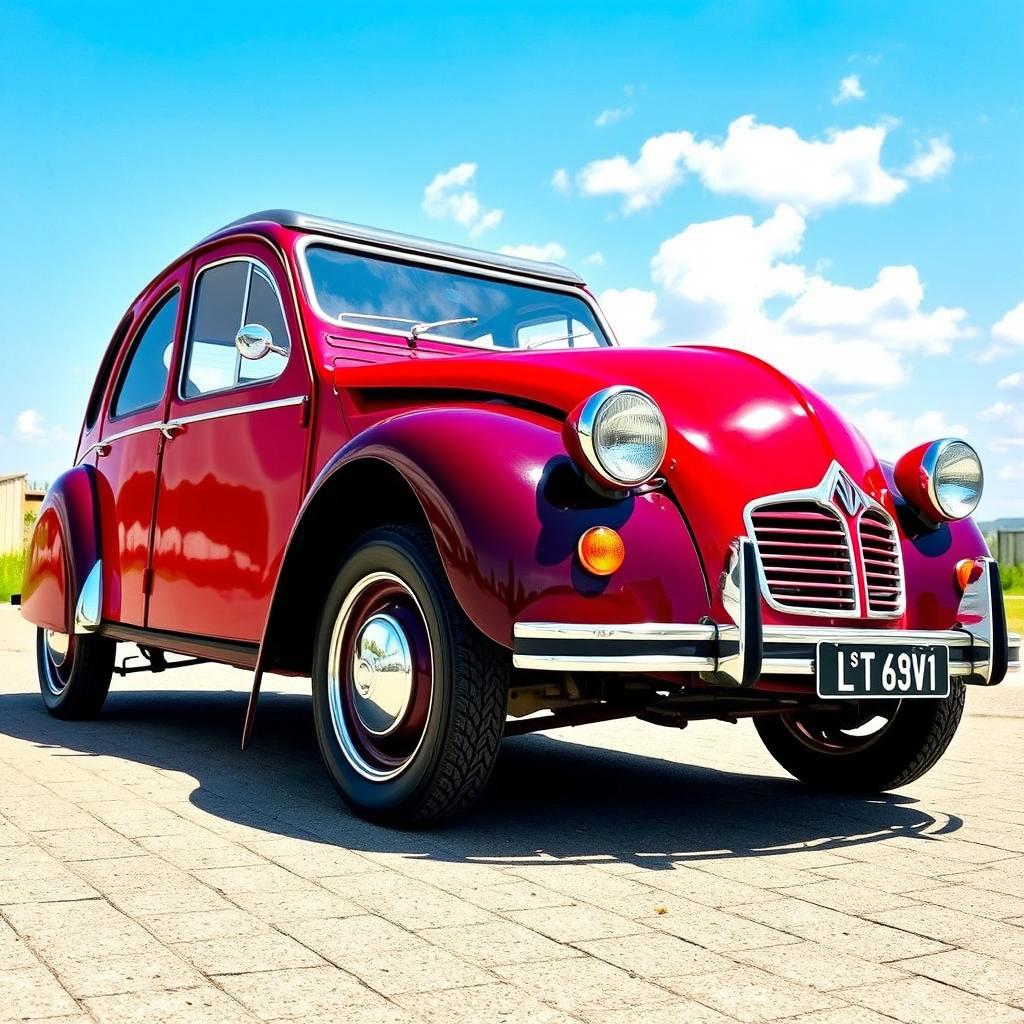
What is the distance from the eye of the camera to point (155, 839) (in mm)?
3588

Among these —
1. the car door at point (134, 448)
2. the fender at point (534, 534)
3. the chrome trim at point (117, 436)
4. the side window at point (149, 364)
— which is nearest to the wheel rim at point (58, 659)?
the car door at point (134, 448)

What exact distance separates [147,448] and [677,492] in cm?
316

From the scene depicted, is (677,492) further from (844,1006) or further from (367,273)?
(367,273)

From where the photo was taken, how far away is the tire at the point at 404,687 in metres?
3.52

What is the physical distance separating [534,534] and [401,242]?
2427mm

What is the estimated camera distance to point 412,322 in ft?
17.0

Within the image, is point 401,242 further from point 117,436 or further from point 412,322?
point 117,436

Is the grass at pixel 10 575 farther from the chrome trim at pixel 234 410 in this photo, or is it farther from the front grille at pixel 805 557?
the front grille at pixel 805 557

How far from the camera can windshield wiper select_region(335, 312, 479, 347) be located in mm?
5008

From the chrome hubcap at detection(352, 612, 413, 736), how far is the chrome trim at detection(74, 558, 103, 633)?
2.45 metres

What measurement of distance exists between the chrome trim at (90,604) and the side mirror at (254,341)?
6.33ft

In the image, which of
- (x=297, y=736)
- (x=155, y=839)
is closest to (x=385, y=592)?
(x=155, y=839)

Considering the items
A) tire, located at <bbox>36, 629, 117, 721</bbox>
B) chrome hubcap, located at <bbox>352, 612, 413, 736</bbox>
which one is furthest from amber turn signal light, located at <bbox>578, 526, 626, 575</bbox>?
tire, located at <bbox>36, 629, 117, 721</bbox>

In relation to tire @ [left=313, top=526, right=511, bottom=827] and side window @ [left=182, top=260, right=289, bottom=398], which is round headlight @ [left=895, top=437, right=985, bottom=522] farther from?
side window @ [left=182, top=260, right=289, bottom=398]
